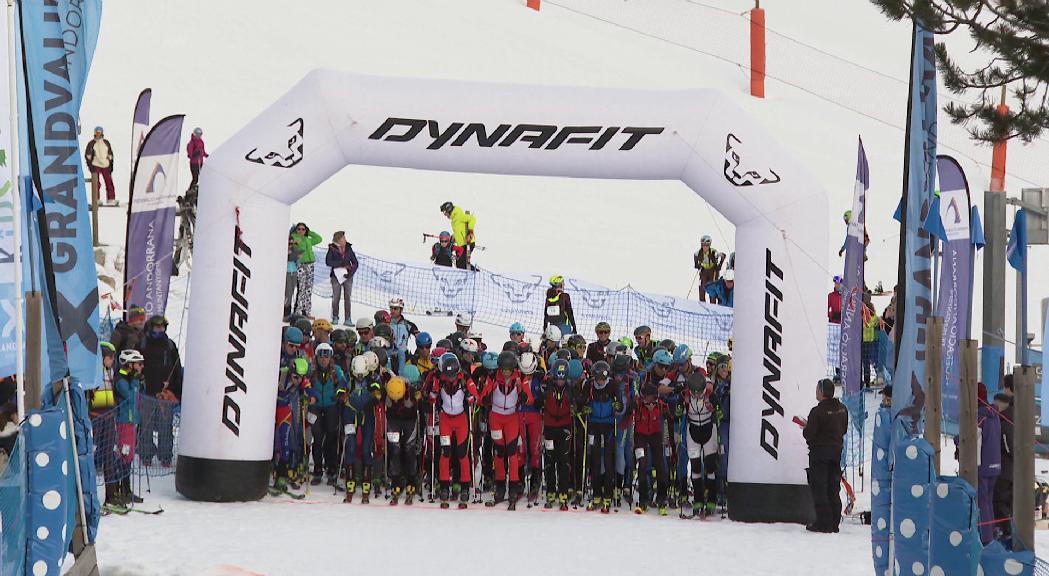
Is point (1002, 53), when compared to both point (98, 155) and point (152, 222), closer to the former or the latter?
point (152, 222)

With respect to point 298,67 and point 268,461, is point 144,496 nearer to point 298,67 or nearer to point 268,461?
point 268,461

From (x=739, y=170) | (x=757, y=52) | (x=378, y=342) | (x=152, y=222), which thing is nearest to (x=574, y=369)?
(x=378, y=342)

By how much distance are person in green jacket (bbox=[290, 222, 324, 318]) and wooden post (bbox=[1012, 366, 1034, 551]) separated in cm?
1208

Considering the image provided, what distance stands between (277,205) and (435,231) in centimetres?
1482

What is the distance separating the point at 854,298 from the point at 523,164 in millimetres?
4765

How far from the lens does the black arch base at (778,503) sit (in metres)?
10.7

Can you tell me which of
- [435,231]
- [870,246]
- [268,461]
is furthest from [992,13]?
[870,246]

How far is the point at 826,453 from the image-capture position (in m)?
10.3

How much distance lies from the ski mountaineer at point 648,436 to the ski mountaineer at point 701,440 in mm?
222

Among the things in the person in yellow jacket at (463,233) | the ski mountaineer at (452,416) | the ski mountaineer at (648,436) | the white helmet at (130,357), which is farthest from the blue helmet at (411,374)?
the person in yellow jacket at (463,233)

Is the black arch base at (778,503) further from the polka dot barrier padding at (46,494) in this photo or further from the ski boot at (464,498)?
the polka dot barrier padding at (46,494)

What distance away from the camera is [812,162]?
31922mm

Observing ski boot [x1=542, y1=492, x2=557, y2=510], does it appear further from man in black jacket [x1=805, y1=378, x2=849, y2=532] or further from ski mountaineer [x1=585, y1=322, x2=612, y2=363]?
man in black jacket [x1=805, y1=378, x2=849, y2=532]

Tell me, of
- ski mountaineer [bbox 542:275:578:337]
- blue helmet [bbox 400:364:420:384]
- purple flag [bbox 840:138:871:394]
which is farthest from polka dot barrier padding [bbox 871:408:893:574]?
ski mountaineer [bbox 542:275:578:337]
